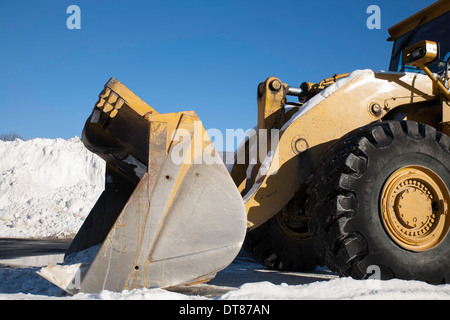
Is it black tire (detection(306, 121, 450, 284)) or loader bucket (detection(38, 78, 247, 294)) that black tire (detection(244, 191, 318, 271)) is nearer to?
black tire (detection(306, 121, 450, 284))

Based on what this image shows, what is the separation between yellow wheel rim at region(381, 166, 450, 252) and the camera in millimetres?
3146

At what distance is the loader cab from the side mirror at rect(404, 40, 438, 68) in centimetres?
98

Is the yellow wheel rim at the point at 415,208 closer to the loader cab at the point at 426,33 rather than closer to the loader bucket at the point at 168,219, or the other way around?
the loader bucket at the point at 168,219

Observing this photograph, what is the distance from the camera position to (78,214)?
16797 mm

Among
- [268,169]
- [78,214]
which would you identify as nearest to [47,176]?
[78,214]

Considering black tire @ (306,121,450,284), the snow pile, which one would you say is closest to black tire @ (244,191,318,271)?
black tire @ (306,121,450,284)

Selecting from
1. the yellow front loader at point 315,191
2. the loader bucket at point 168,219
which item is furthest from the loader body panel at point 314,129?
the loader bucket at point 168,219

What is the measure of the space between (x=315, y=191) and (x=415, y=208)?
76 cm

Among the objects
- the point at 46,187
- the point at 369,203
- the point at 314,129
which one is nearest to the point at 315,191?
the point at 369,203

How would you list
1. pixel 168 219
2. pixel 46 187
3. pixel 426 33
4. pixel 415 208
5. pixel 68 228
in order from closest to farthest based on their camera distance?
1. pixel 168 219
2. pixel 415 208
3. pixel 426 33
4. pixel 68 228
5. pixel 46 187

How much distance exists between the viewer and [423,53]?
358cm

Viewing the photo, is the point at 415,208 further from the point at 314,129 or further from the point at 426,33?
the point at 426,33

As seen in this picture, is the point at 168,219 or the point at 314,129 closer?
the point at 168,219

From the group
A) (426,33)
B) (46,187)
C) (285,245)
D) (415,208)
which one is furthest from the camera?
(46,187)
